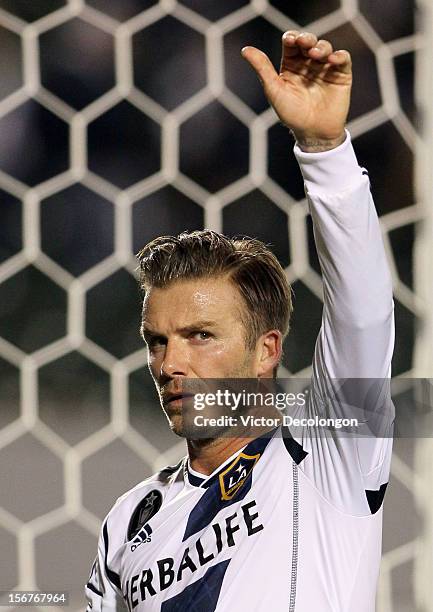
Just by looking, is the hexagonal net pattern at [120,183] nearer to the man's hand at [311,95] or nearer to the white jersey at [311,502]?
the white jersey at [311,502]

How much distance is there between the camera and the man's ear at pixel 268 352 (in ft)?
2.66

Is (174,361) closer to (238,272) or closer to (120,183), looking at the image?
(238,272)

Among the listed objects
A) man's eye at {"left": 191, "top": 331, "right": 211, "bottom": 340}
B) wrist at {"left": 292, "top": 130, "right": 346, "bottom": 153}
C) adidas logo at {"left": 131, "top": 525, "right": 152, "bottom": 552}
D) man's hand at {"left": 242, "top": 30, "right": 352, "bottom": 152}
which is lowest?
adidas logo at {"left": 131, "top": 525, "right": 152, "bottom": 552}

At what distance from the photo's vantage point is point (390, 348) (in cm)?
63

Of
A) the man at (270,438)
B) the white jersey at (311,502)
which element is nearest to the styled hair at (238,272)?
the man at (270,438)

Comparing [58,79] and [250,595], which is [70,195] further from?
[250,595]

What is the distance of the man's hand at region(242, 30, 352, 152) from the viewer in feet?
1.97

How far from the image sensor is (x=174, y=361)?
78cm

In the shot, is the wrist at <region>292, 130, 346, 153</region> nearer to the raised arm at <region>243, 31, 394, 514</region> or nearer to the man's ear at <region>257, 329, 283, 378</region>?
the raised arm at <region>243, 31, 394, 514</region>

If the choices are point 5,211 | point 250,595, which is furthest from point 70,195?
point 250,595

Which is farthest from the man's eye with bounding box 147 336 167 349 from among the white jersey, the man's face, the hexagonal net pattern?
the hexagonal net pattern

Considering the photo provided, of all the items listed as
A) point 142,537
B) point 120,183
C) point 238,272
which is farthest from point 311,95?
point 120,183

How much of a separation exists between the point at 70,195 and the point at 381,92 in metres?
0.41

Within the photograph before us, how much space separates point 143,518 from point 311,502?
0.19m
